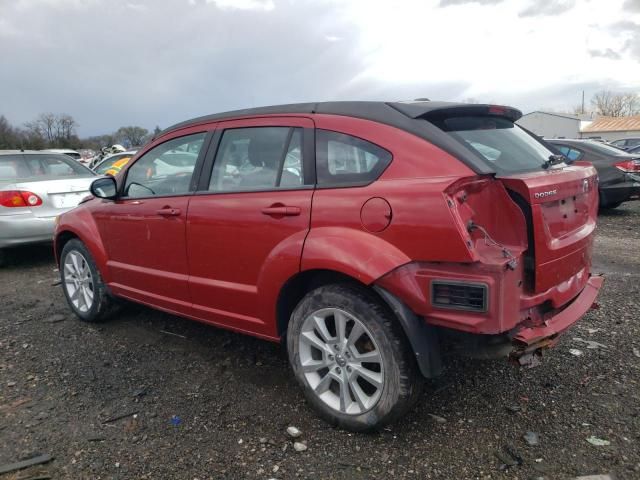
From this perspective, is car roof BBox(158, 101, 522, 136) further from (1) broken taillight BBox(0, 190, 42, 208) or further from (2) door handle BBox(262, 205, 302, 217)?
(1) broken taillight BBox(0, 190, 42, 208)

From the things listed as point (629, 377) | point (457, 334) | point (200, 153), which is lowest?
point (629, 377)

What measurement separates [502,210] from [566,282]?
67cm

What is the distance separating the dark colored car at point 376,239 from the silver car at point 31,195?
3.81m

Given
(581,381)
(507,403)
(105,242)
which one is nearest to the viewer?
(507,403)

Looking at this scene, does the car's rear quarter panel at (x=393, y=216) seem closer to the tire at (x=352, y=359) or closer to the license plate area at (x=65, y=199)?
the tire at (x=352, y=359)

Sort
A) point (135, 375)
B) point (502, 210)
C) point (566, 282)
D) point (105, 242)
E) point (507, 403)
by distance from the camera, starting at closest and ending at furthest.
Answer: point (502, 210) < point (566, 282) < point (507, 403) < point (135, 375) < point (105, 242)

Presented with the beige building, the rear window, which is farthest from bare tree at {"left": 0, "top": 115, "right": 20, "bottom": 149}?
the beige building

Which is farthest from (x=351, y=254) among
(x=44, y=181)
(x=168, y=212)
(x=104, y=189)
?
(x=44, y=181)

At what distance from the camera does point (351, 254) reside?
8.36 feet

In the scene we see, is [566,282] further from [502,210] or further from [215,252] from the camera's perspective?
[215,252]

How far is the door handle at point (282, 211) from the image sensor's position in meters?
2.84

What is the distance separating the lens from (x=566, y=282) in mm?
2758

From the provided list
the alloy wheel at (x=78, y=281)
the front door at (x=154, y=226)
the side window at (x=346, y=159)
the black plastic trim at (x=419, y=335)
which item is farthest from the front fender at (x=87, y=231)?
the black plastic trim at (x=419, y=335)

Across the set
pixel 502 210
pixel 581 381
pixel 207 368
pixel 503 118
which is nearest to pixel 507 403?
pixel 581 381
